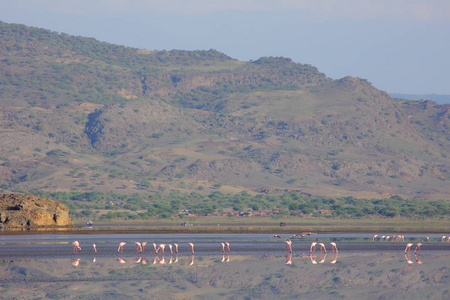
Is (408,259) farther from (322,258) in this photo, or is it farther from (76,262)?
(76,262)

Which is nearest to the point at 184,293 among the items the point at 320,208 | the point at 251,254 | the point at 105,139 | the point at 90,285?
the point at 90,285

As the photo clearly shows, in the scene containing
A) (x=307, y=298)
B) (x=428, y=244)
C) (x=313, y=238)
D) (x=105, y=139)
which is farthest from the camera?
(x=105, y=139)

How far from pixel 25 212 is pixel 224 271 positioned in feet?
123

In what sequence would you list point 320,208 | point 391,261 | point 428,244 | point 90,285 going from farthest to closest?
point 320,208, point 428,244, point 391,261, point 90,285

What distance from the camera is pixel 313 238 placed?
67688mm

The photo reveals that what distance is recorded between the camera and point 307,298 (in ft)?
109

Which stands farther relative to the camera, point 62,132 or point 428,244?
point 62,132

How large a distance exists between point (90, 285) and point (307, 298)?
10.5 meters

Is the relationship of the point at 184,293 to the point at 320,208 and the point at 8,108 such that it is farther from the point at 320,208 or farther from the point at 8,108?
the point at 8,108

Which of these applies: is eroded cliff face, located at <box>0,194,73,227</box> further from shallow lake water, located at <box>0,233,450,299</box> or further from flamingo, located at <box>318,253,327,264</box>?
flamingo, located at <box>318,253,327,264</box>

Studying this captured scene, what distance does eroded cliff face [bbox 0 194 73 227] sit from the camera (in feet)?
240

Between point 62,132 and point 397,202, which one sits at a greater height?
point 62,132

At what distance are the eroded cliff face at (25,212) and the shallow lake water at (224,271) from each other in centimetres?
1231

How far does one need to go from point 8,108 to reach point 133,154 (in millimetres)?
43062
